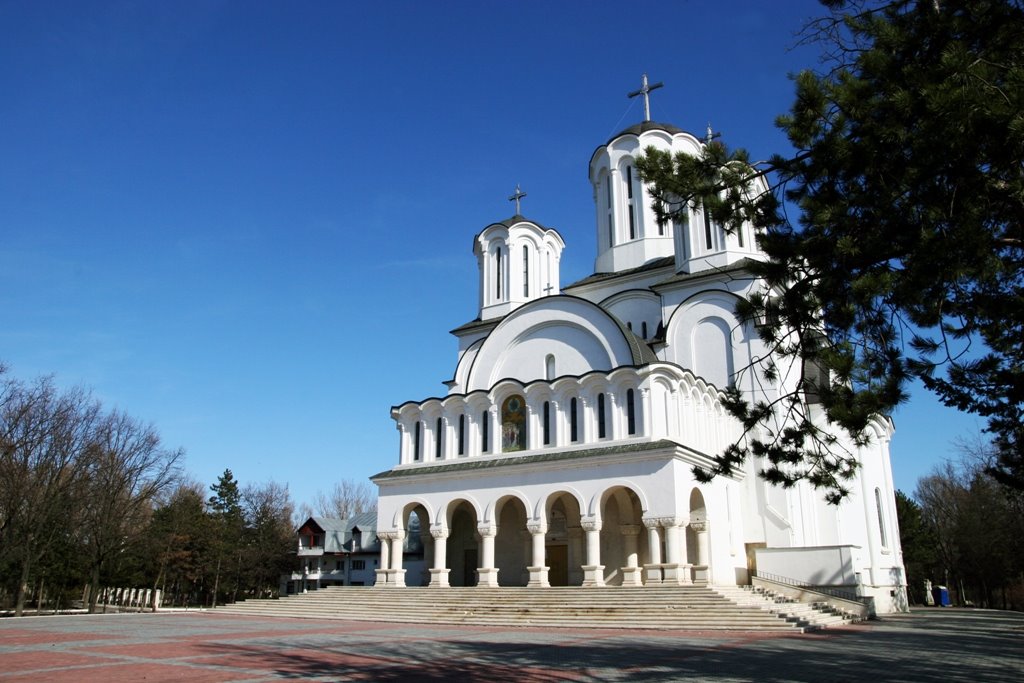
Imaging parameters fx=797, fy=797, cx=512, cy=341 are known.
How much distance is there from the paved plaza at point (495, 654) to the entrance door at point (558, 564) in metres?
8.25

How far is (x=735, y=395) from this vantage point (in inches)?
348

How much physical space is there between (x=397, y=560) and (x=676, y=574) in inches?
377

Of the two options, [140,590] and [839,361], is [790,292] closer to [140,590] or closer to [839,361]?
[839,361]

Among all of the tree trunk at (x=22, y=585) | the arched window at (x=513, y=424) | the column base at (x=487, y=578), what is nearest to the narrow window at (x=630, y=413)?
the arched window at (x=513, y=424)

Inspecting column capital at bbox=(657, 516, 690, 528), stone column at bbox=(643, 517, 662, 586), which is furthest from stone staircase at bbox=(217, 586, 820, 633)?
column capital at bbox=(657, 516, 690, 528)

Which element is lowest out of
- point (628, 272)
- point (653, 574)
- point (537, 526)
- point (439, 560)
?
point (653, 574)

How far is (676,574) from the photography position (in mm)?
21141

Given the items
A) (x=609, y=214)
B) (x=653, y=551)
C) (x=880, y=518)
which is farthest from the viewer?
(x=609, y=214)

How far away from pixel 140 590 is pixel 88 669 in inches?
1353

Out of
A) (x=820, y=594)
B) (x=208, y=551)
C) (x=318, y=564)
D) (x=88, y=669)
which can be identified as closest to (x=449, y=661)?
(x=88, y=669)

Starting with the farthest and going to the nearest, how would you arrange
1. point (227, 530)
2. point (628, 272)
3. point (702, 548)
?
point (227, 530), point (628, 272), point (702, 548)

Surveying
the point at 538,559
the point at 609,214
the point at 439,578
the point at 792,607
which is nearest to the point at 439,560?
the point at 439,578

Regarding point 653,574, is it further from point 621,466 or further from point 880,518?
point 880,518

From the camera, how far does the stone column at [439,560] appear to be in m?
24.9
